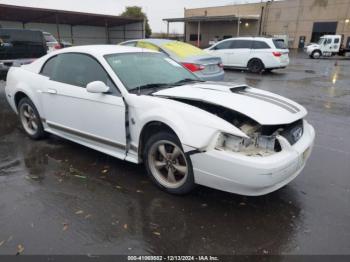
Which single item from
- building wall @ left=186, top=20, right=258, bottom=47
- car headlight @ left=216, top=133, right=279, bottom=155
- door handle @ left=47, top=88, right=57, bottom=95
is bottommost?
car headlight @ left=216, top=133, right=279, bottom=155

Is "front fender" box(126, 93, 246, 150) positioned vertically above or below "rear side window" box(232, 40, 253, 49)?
below

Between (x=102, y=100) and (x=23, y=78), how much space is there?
7.20ft

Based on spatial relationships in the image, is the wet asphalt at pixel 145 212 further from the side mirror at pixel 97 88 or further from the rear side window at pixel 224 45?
the rear side window at pixel 224 45

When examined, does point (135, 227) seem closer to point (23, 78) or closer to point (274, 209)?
point (274, 209)

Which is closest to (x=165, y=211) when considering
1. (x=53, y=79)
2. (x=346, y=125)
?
(x=53, y=79)

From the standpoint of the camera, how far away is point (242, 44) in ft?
52.2

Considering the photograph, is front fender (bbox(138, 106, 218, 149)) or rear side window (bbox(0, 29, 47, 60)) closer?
front fender (bbox(138, 106, 218, 149))

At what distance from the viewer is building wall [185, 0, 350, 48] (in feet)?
142

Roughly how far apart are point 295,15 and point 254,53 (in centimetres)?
3827

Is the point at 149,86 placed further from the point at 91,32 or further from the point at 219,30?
the point at 219,30

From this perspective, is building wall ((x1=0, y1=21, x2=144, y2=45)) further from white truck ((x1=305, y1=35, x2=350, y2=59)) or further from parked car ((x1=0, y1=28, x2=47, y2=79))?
parked car ((x1=0, y1=28, x2=47, y2=79))

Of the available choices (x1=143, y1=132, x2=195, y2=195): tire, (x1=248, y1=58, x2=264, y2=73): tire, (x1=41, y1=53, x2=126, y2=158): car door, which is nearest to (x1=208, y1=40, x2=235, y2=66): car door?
(x1=248, y1=58, x2=264, y2=73): tire

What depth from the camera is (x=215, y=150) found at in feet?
9.96

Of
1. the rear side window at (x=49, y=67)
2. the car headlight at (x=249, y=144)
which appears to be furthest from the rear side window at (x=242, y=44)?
the car headlight at (x=249, y=144)
